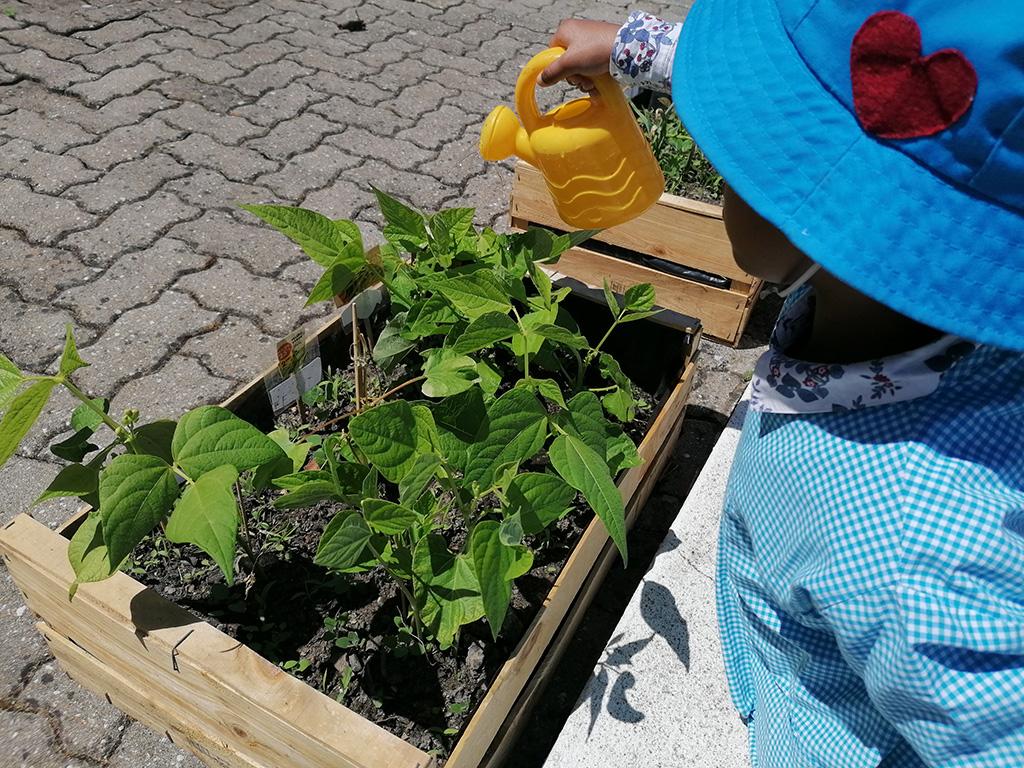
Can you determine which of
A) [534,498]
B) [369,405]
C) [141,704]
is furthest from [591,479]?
[141,704]

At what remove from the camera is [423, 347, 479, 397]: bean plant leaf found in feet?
3.98

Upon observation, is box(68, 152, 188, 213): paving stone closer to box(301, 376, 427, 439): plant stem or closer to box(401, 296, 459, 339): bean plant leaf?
box(301, 376, 427, 439): plant stem

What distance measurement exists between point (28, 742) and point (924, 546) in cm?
153

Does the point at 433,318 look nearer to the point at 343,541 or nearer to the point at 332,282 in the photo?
the point at 332,282

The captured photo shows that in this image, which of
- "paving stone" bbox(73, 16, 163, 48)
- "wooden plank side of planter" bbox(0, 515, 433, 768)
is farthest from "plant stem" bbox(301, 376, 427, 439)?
"paving stone" bbox(73, 16, 163, 48)

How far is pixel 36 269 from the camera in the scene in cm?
244

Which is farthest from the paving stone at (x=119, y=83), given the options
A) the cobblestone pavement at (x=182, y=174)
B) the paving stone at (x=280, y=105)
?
the paving stone at (x=280, y=105)

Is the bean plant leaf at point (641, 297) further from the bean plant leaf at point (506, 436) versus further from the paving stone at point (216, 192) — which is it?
the paving stone at point (216, 192)

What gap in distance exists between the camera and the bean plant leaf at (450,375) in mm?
1214

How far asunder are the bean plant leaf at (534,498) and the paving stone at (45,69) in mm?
3109

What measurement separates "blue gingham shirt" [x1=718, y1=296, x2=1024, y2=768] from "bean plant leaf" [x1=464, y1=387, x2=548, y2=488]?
0.99ft

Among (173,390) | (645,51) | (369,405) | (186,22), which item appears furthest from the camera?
(186,22)

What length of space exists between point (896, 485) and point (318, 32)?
3893 mm

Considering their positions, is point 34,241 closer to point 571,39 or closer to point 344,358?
point 344,358
